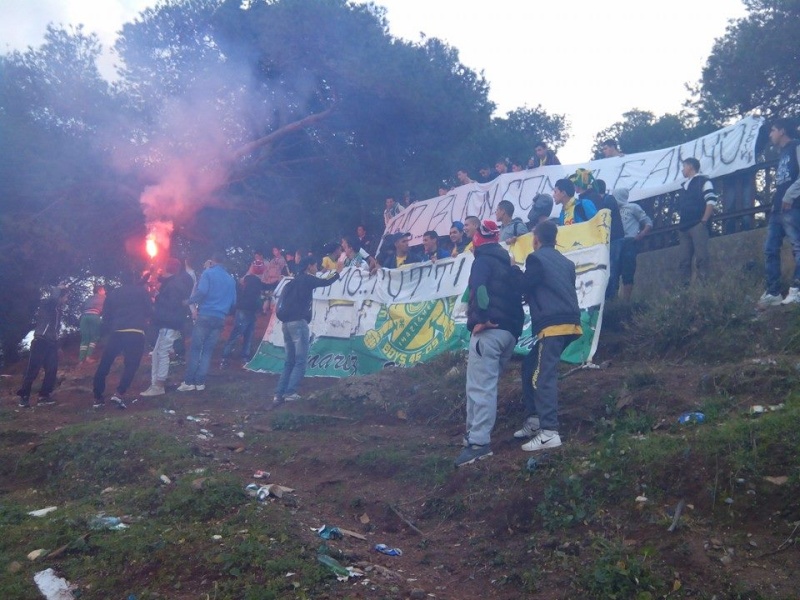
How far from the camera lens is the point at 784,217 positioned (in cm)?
791

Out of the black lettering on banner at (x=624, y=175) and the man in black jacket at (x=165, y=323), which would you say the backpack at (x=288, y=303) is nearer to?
the man in black jacket at (x=165, y=323)

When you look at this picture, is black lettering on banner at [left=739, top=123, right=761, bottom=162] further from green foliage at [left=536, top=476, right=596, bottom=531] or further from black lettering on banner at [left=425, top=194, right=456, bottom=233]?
green foliage at [left=536, top=476, right=596, bottom=531]

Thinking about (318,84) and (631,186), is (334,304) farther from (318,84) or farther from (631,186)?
(318,84)

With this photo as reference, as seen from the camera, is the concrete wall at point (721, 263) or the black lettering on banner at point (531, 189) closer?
the concrete wall at point (721, 263)

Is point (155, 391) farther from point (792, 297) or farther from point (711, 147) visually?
point (711, 147)

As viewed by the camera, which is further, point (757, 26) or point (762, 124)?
point (757, 26)

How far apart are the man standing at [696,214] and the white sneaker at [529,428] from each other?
406 centimetres

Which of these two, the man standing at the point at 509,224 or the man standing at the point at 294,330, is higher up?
the man standing at the point at 509,224

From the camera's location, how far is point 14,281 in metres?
17.9

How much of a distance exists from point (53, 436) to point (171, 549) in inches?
156

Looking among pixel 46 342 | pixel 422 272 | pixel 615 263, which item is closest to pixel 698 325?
pixel 615 263

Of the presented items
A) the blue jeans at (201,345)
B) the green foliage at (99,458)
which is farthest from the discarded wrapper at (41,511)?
the blue jeans at (201,345)

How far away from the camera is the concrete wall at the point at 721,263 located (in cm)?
922

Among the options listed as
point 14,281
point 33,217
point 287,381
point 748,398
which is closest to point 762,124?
point 748,398
